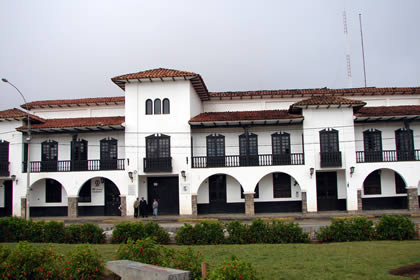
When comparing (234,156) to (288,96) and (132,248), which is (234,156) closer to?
(288,96)

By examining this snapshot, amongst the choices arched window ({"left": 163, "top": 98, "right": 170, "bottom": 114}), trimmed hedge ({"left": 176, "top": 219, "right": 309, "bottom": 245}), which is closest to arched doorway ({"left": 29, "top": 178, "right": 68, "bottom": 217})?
arched window ({"left": 163, "top": 98, "right": 170, "bottom": 114})

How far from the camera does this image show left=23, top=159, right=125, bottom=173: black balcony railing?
28.3 m

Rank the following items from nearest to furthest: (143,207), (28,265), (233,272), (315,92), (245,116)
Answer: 1. (233,272)
2. (28,265)
3. (143,207)
4. (245,116)
5. (315,92)

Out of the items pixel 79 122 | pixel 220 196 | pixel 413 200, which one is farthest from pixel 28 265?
pixel 413 200

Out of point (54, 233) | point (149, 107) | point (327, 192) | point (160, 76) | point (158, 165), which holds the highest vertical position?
point (160, 76)

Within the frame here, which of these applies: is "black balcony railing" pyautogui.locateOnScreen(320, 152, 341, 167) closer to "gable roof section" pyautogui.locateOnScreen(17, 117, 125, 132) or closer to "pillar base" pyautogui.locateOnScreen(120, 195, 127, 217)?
"pillar base" pyautogui.locateOnScreen(120, 195, 127, 217)

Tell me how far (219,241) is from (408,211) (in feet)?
55.5

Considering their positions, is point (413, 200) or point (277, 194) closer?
point (413, 200)

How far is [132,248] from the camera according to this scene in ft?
33.0

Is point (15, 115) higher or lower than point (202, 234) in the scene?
higher

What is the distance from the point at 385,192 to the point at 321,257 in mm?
18270

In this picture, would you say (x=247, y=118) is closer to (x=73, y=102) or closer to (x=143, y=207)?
(x=143, y=207)

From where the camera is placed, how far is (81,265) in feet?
31.6

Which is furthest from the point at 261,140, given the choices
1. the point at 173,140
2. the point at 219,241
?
the point at 219,241
